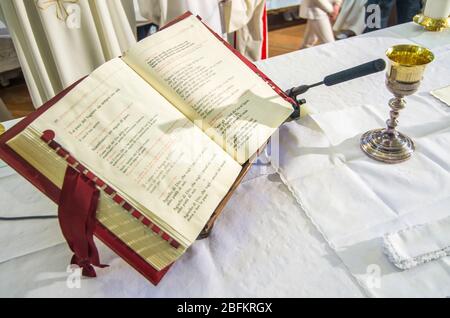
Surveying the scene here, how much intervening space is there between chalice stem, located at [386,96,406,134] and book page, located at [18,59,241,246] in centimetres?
28

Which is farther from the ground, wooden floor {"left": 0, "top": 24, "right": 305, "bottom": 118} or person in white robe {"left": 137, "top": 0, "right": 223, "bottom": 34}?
person in white robe {"left": 137, "top": 0, "right": 223, "bottom": 34}

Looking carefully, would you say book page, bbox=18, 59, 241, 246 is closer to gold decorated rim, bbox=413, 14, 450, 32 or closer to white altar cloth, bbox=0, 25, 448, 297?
white altar cloth, bbox=0, 25, 448, 297

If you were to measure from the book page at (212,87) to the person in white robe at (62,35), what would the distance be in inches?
31.6

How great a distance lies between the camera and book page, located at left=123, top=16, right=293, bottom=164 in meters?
0.57

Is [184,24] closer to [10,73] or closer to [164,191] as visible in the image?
[164,191]

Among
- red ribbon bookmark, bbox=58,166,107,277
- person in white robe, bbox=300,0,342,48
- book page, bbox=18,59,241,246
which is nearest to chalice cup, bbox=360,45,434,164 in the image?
book page, bbox=18,59,241,246

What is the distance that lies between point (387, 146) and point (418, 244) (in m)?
0.20

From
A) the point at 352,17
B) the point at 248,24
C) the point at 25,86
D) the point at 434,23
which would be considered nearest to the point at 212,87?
the point at 434,23

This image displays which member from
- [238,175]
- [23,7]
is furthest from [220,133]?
[23,7]

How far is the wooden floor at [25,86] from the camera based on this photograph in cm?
194

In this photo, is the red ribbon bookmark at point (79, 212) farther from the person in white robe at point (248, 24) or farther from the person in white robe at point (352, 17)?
the person in white robe at point (352, 17)

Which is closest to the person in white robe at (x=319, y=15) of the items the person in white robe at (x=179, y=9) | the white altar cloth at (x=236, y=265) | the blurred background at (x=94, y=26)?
the blurred background at (x=94, y=26)
